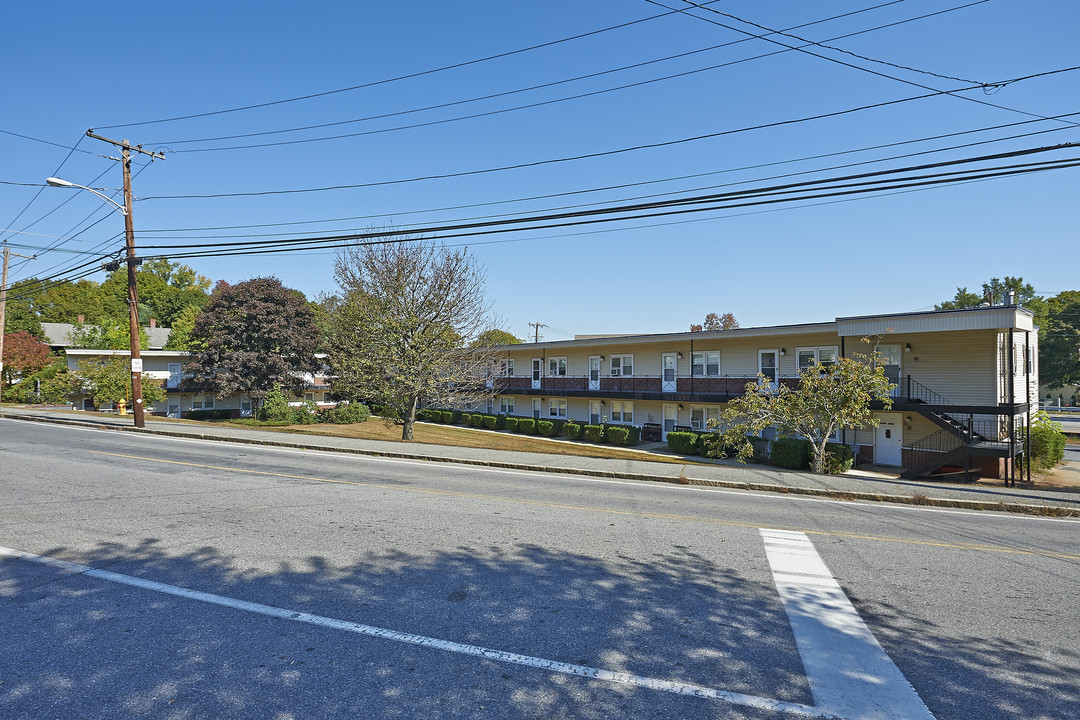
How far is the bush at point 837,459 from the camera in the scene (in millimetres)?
20344

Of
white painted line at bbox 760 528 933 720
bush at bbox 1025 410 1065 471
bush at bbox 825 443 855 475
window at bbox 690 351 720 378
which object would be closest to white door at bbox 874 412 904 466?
bush at bbox 825 443 855 475

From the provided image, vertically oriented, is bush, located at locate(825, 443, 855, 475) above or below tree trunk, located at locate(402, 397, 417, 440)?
below

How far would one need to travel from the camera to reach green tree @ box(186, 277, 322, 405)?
3544 cm

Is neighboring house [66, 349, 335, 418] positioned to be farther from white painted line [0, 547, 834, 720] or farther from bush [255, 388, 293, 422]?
white painted line [0, 547, 834, 720]

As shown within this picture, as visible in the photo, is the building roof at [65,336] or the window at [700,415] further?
the building roof at [65,336]

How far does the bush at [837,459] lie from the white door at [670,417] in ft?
34.0

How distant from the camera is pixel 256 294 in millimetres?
36281

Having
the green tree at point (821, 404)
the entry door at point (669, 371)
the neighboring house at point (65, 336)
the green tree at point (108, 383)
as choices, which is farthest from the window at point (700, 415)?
the neighboring house at point (65, 336)

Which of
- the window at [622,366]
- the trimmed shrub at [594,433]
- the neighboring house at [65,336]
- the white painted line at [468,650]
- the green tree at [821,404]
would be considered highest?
the neighboring house at [65,336]

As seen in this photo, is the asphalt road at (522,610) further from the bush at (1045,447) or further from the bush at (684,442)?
the bush at (1045,447)

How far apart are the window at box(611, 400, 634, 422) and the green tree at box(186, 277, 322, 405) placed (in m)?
20.8

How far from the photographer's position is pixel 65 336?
181ft

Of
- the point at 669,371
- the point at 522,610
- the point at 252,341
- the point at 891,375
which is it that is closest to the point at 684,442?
the point at 669,371

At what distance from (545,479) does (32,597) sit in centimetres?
956
